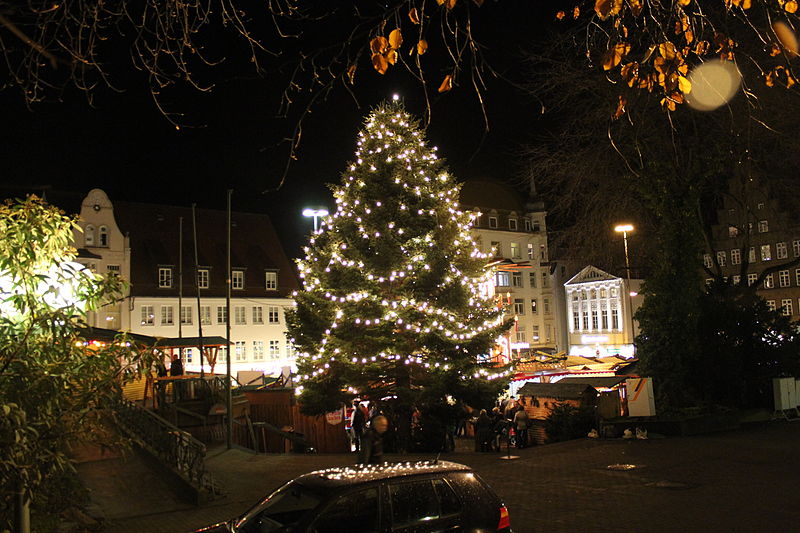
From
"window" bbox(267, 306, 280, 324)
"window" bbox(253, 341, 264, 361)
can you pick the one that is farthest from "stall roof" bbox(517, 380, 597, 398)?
"window" bbox(267, 306, 280, 324)

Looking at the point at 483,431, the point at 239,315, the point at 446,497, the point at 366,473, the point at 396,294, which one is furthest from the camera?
the point at 239,315

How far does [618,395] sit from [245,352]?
33314 millimetres

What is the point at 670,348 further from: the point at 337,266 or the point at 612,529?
the point at 612,529

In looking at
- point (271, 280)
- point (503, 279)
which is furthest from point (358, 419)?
point (503, 279)

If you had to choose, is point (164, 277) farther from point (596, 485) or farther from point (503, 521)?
point (503, 521)

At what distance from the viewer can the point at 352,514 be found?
655 centimetres

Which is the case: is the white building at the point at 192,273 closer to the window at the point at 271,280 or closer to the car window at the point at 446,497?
the window at the point at 271,280

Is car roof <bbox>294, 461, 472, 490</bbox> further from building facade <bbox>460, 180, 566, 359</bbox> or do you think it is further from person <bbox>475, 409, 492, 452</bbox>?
building facade <bbox>460, 180, 566, 359</bbox>

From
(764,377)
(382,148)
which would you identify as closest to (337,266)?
(382,148)

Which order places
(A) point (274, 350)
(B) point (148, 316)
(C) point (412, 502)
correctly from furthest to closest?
1. (A) point (274, 350)
2. (B) point (148, 316)
3. (C) point (412, 502)

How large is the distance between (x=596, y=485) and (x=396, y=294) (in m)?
9.07

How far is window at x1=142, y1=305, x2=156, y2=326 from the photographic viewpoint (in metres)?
44.9

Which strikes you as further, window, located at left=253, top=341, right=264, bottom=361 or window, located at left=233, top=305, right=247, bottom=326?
window, located at left=253, top=341, right=264, bottom=361

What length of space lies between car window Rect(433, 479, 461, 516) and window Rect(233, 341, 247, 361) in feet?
142
